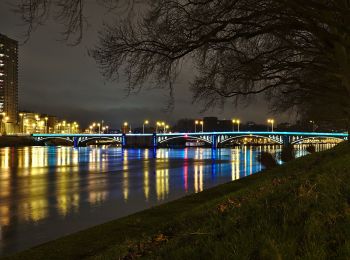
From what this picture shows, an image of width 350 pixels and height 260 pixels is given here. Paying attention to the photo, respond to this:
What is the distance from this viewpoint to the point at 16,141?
15362 cm

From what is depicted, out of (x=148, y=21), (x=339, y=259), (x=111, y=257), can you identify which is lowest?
(x=111, y=257)

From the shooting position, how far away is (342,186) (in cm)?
692

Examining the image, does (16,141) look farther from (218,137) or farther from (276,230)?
(276,230)

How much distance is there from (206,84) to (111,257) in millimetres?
13666

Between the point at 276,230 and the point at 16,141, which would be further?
the point at 16,141

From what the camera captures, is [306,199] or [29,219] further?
[29,219]

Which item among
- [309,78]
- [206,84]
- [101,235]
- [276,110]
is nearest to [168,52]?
[101,235]

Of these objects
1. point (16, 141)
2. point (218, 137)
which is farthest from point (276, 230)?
point (16, 141)

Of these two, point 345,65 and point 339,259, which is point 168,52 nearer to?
point 345,65

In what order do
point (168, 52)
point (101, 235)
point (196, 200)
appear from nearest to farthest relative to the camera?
point (101, 235), point (168, 52), point (196, 200)

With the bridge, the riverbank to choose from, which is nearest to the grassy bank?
the bridge

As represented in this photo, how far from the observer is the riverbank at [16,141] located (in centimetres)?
14538

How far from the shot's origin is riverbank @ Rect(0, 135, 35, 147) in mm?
145375

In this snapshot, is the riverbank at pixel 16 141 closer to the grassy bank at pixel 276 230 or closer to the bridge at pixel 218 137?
the bridge at pixel 218 137
